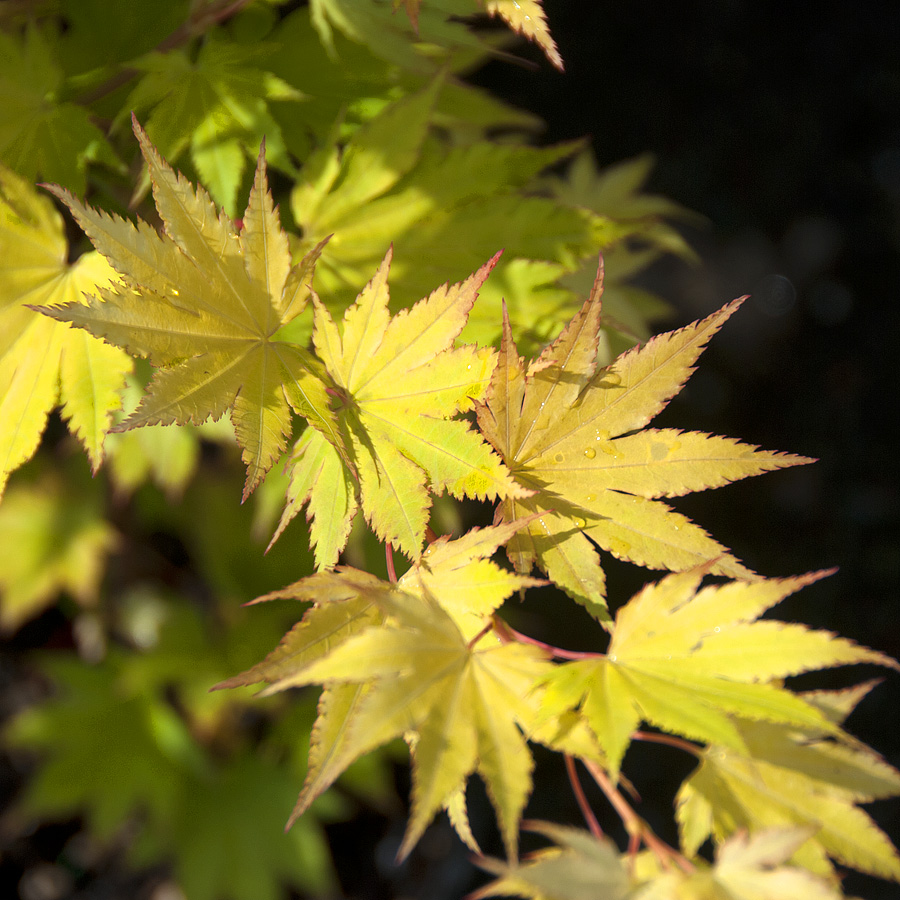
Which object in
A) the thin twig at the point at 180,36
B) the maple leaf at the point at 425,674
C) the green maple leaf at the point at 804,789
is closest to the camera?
the maple leaf at the point at 425,674

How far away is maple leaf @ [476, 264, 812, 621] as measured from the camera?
61cm

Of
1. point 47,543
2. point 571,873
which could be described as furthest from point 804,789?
point 47,543

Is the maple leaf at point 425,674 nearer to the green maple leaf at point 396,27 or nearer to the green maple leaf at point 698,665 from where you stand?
the green maple leaf at point 698,665

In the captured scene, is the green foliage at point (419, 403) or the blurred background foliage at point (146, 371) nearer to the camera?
the green foliage at point (419, 403)

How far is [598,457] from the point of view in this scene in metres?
0.65

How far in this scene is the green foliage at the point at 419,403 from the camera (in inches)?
22.2

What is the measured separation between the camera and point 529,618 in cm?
214

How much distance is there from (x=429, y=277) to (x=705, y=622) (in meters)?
0.47

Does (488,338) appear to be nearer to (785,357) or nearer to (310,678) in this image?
(310,678)

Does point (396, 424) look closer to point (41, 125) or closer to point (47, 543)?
point (41, 125)

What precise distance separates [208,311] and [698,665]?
0.54 meters

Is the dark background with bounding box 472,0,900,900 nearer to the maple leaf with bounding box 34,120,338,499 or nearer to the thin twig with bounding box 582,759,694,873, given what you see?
the thin twig with bounding box 582,759,694,873

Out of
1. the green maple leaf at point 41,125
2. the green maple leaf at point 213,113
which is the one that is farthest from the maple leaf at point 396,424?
the green maple leaf at point 41,125

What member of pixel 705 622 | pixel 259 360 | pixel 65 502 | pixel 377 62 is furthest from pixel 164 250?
pixel 65 502
